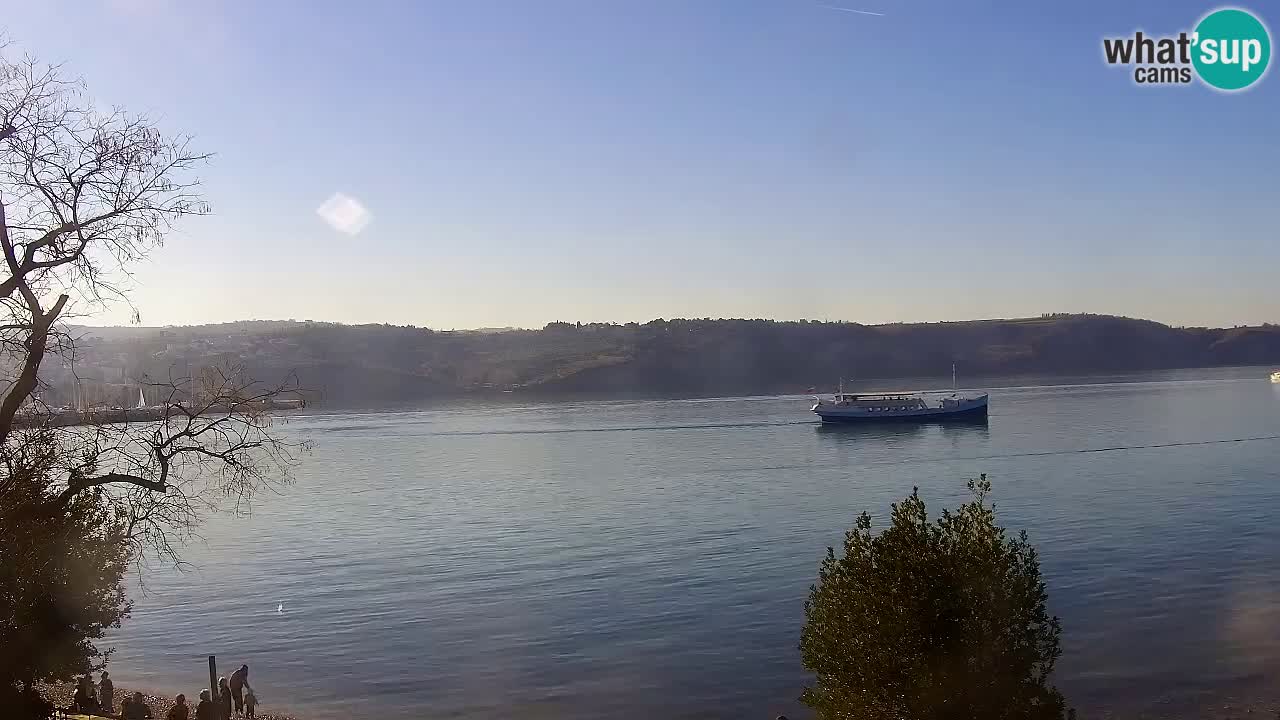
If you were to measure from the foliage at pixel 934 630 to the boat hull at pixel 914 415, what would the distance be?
114221 millimetres

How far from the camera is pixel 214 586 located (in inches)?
1949

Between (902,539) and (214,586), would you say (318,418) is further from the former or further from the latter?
(902,539)

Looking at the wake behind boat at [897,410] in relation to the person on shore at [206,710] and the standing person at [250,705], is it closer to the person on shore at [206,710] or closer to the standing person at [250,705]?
the standing person at [250,705]

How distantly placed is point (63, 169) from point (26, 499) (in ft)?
17.2

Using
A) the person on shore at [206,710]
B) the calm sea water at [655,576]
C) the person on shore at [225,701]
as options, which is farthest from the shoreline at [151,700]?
the person on shore at [206,710]

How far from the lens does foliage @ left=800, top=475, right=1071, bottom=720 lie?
1429cm

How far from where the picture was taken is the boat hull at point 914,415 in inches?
4966

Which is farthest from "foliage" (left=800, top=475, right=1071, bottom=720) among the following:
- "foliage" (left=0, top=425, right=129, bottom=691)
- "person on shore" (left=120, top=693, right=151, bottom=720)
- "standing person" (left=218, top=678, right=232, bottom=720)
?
"person on shore" (left=120, top=693, right=151, bottom=720)

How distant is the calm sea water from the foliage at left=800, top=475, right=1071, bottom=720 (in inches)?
517

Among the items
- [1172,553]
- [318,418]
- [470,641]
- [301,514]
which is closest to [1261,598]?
[1172,553]

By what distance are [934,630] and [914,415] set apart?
12040cm

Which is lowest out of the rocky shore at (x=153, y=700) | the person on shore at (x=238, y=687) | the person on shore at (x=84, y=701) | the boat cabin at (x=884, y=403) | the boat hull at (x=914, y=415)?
the rocky shore at (x=153, y=700)

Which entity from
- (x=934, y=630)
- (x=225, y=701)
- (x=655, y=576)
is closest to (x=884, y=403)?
(x=655, y=576)

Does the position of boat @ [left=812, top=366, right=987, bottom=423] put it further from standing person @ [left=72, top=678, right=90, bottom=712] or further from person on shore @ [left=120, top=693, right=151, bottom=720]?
standing person @ [left=72, top=678, right=90, bottom=712]
